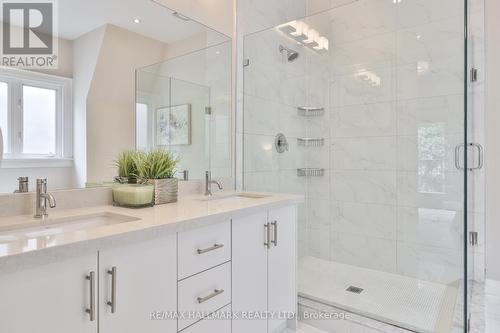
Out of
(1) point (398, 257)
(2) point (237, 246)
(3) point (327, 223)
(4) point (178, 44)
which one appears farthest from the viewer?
(3) point (327, 223)

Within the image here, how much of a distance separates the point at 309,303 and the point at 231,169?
1.07 metres

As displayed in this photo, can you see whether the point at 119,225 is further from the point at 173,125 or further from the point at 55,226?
the point at 173,125

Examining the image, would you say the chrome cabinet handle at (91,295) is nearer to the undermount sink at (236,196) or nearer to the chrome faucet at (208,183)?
the undermount sink at (236,196)

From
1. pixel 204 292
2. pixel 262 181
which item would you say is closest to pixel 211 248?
pixel 204 292

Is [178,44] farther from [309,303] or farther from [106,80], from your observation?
[309,303]

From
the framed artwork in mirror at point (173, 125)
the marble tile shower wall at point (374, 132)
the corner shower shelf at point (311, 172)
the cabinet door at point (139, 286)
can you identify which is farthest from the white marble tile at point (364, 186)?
the cabinet door at point (139, 286)

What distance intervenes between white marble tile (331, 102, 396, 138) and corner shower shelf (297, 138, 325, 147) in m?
0.12

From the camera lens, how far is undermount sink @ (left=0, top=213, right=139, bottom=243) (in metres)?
1.02

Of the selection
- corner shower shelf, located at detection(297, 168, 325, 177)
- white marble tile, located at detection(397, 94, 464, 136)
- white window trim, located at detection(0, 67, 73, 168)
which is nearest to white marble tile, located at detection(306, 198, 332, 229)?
corner shower shelf, located at detection(297, 168, 325, 177)

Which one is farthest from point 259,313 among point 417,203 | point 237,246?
point 417,203

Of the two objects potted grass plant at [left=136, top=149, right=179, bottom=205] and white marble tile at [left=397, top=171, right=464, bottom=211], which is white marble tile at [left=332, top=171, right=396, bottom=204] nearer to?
white marble tile at [left=397, top=171, right=464, bottom=211]

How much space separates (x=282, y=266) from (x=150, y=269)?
92 cm

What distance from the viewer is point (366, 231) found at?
272 cm

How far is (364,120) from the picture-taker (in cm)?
271
